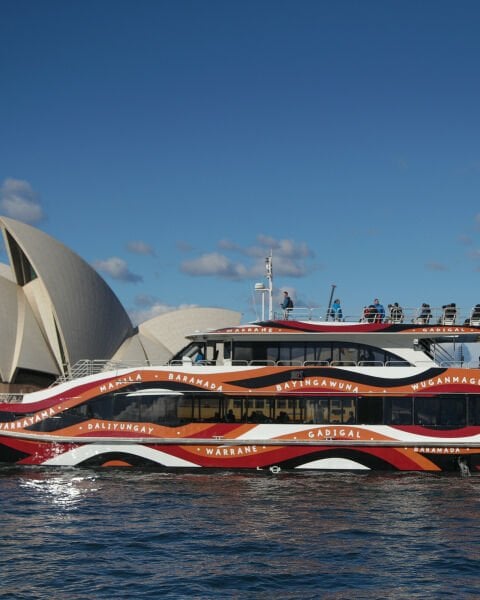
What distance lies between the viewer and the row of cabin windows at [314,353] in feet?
78.7

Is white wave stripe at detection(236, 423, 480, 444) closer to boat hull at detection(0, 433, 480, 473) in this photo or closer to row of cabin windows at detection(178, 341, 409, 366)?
boat hull at detection(0, 433, 480, 473)

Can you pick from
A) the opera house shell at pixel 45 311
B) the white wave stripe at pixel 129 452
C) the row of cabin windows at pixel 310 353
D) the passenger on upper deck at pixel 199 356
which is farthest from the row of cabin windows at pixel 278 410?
the opera house shell at pixel 45 311

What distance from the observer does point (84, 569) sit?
12.7m

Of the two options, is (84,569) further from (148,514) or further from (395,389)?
(395,389)

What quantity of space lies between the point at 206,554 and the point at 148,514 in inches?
133

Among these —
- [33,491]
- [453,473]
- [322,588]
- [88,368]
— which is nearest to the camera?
[322,588]

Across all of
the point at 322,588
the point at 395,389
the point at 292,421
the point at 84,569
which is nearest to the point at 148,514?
the point at 84,569

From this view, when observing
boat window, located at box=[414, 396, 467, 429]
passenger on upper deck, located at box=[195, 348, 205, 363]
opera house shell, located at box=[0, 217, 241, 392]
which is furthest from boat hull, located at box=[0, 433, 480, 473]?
opera house shell, located at box=[0, 217, 241, 392]

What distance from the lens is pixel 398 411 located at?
22844 millimetres

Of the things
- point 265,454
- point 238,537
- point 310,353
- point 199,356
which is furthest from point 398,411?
point 238,537

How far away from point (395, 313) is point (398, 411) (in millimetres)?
3526

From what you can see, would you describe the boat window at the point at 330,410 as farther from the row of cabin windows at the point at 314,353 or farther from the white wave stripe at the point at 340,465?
the row of cabin windows at the point at 314,353

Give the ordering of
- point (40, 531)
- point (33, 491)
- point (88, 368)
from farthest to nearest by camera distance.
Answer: point (88, 368), point (33, 491), point (40, 531)

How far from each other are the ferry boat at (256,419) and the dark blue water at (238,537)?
118 cm
